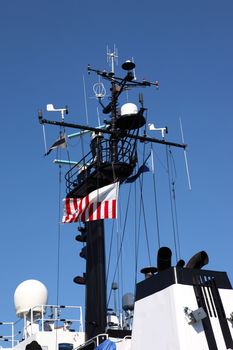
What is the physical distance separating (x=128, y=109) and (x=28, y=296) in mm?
7130

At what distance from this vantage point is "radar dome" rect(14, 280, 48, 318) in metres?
19.3

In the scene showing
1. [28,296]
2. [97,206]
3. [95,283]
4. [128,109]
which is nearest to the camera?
[95,283]

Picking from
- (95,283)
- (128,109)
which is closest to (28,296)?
(95,283)

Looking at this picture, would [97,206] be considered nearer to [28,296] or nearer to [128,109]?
[128,109]

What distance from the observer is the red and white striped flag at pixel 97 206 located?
15023mm

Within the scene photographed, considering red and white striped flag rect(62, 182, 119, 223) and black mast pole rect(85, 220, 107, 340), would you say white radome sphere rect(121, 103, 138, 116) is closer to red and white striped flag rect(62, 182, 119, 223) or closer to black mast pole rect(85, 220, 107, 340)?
red and white striped flag rect(62, 182, 119, 223)

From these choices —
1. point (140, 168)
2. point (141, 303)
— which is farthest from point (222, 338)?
point (140, 168)

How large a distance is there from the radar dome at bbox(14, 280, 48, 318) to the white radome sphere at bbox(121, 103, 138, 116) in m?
6.79

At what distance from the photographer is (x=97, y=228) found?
15.2 metres

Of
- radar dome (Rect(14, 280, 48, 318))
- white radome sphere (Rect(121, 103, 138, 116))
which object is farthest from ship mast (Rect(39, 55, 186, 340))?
radar dome (Rect(14, 280, 48, 318))

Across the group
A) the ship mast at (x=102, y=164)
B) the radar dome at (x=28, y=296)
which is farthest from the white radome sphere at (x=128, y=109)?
the radar dome at (x=28, y=296)

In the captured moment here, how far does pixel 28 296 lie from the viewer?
19328 mm

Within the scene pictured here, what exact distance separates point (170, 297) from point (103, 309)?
14.8 feet

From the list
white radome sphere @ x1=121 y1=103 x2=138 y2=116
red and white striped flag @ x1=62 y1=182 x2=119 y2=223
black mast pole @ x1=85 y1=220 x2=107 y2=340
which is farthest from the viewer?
white radome sphere @ x1=121 y1=103 x2=138 y2=116
